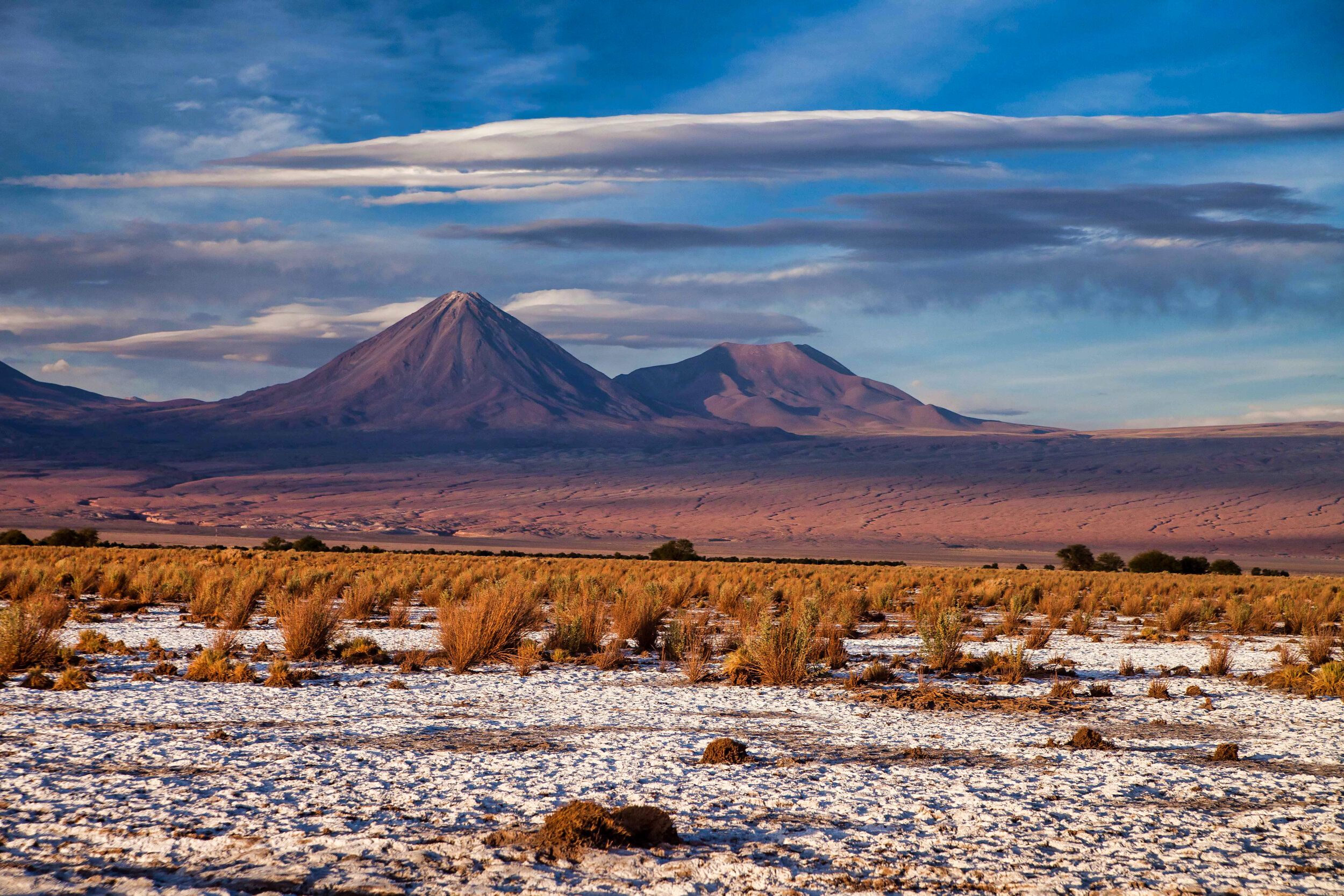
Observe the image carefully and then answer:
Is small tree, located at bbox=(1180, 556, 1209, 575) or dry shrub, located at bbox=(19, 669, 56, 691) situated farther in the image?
small tree, located at bbox=(1180, 556, 1209, 575)

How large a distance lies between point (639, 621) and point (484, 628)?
277 centimetres

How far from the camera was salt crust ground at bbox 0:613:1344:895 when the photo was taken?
5.17 meters

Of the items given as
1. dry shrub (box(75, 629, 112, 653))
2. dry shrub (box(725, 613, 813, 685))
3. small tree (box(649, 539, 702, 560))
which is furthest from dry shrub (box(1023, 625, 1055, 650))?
small tree (box(649, 539, 702, 560))

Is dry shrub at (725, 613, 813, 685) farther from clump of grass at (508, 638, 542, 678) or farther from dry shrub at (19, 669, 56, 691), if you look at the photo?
dry shrub at (19, 669, 56, 691)

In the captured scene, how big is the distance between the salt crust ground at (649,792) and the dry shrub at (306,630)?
216cm

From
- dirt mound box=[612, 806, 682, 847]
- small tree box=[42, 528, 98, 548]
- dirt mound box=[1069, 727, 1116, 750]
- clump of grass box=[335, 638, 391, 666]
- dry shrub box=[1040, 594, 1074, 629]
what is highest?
dirt mound box=[612, 806, 682, 847]

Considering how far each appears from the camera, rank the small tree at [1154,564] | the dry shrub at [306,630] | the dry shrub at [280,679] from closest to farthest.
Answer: the dry shrub at [280,679] < the dry shrub at [306,630] < the small tree at [1154,564]

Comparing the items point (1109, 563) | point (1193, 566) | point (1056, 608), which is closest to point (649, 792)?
point (1056, 608)

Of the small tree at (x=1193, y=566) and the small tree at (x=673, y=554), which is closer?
the small tree at (x=673, y=554)

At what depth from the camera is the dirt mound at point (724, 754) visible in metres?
7.62

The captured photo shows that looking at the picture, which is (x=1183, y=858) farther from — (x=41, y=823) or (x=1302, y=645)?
(x=1302, y=645)

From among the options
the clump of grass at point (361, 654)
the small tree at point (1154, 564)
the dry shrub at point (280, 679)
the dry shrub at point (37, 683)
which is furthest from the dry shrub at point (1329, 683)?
the small tree at point (1154, 564)

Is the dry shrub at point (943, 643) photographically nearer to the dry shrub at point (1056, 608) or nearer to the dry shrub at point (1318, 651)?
the dry shrub at point (1318, 651)

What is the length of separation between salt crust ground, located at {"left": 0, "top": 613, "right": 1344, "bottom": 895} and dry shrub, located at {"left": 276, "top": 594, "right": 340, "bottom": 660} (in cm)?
216
